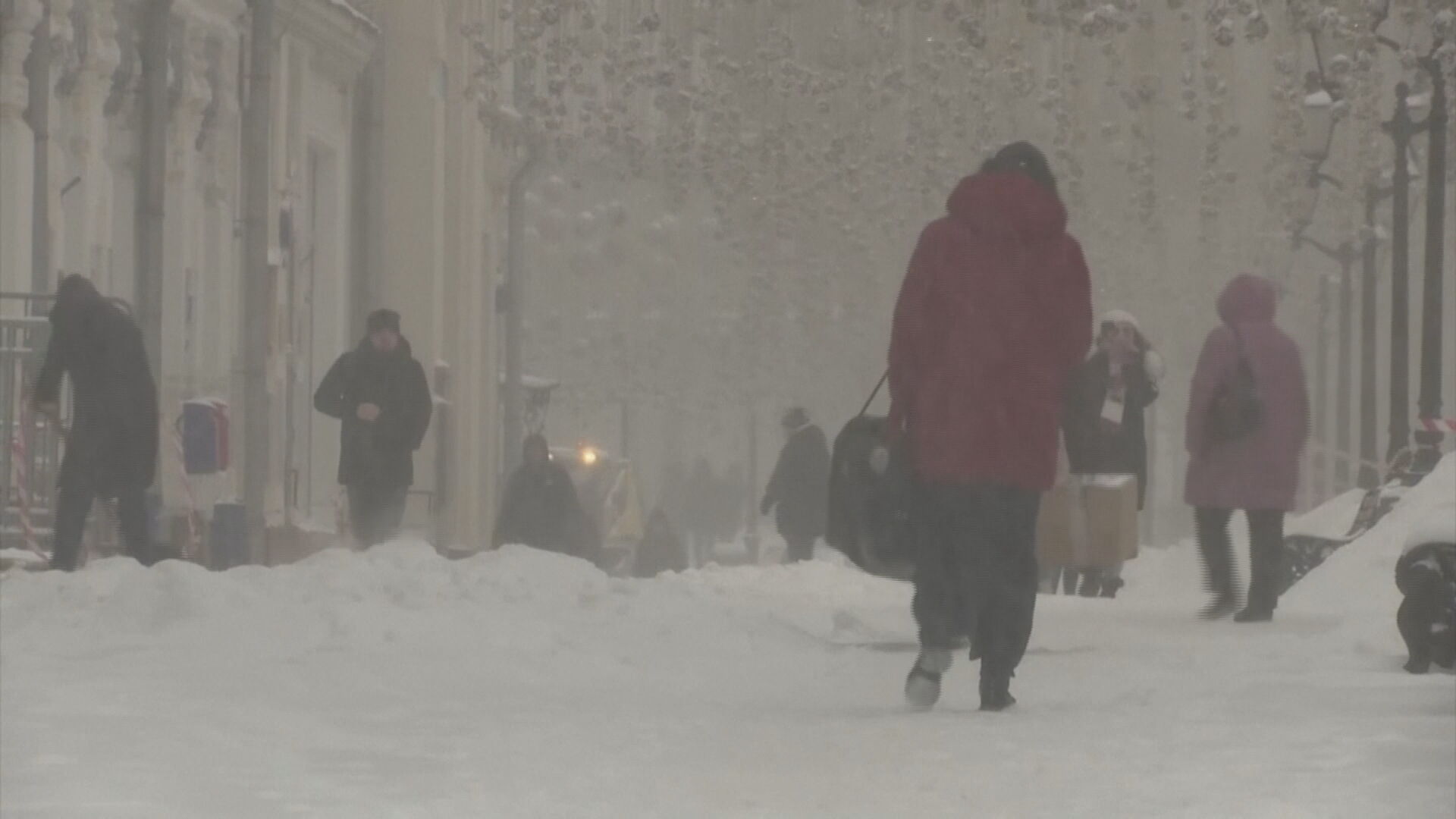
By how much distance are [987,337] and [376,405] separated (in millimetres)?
9138

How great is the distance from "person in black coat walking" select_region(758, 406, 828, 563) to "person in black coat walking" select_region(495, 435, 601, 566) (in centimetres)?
269

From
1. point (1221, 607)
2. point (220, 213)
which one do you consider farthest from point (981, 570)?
point (220, 213)

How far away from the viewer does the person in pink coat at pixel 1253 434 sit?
589 inches

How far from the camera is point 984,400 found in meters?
9.93

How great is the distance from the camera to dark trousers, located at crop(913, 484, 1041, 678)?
9906 millimetres

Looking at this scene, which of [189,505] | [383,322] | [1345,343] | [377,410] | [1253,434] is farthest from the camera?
[1345,343]

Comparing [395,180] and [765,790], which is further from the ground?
[395,180]

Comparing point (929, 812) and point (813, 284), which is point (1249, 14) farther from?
point (813, 284)

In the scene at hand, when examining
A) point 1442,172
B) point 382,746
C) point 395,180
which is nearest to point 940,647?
point 382,746

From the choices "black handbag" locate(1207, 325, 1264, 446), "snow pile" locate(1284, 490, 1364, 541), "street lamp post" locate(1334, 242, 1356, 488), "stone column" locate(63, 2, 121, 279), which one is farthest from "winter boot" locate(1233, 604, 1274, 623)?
"street lamp post" locate(1334, 242, 1356, 488)

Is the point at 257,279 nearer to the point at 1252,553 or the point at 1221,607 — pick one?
the point at 1221,607

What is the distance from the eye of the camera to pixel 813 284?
54.7 m

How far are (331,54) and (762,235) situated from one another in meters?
17.0

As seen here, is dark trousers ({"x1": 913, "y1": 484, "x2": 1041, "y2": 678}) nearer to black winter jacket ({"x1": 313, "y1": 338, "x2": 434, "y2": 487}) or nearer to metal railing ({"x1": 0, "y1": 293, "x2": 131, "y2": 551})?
black winter jacket ({"x1": 313, "y1": 338, "x2": 434, "y2": 487})
